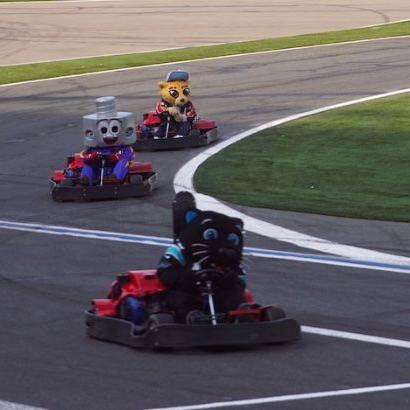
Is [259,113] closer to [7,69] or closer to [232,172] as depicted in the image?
[232,172]

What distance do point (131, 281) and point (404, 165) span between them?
8.70 m

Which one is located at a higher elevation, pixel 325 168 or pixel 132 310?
pixel 132 310

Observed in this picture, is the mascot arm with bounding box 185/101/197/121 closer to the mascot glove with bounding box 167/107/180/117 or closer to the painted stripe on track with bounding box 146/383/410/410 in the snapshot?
the mascot glove with bounding box 167/107/180/117

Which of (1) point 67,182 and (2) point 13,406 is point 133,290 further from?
(1) point 67,182

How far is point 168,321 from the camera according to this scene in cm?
859

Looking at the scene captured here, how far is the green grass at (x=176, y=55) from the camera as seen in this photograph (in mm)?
31297

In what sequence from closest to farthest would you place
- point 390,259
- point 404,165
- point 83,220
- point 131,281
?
point 131,281 < point 390,259 < point 83,220 < point 404,165

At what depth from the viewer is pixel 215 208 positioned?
14625mm

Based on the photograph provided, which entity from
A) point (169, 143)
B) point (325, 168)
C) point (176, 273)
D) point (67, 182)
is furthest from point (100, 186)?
point (176, 273)

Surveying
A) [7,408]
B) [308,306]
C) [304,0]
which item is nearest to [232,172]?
[308,306]

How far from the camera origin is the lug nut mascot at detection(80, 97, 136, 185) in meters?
15.9

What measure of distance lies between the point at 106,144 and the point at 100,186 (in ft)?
1.95

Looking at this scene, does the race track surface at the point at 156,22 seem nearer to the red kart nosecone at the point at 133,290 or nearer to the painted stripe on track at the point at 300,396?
the red kart nosecone at the point at 133,290

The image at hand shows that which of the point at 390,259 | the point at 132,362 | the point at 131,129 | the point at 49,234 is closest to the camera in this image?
the point at 132,362
